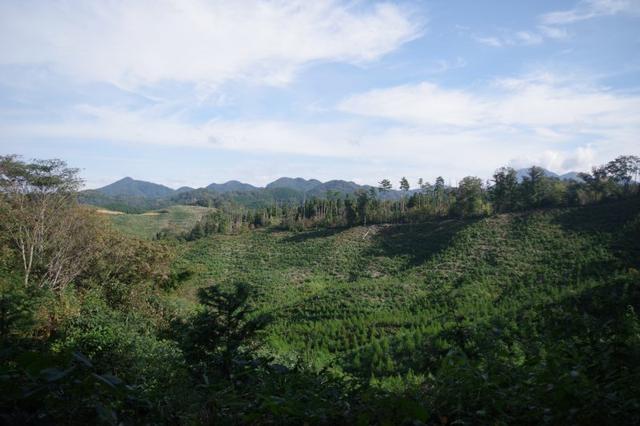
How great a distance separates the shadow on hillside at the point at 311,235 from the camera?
54.8 meters

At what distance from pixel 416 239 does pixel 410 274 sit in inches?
440

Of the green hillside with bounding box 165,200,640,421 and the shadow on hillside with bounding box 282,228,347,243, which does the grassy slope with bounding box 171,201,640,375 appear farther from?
the shadow on hillside with bounding box 282,228,347,243

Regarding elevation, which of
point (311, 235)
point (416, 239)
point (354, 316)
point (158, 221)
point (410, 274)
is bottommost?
point (354, 316)

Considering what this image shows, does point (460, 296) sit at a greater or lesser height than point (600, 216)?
lesser

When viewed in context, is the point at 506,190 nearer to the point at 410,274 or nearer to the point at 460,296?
the point at 410,274

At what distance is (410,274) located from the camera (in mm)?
35625

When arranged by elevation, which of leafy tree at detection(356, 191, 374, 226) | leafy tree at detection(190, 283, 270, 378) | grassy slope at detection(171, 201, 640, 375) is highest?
leafy tree at detection(356, 191, 374, 226)

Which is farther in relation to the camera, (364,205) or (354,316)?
(364,205)

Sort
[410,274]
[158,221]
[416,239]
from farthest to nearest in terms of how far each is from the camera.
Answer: [158,221]
[416,239]
[410,274]

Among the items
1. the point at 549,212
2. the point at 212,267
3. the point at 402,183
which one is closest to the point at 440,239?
the point at 549,212

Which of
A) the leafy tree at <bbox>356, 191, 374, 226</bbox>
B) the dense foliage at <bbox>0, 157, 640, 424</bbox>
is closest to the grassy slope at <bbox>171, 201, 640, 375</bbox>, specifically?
the dense foliage at <bbox>0, 157, 640, 424</bbox>

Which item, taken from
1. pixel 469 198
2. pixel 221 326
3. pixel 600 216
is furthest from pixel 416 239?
pixel 221 326

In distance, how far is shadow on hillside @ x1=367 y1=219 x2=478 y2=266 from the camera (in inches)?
1625

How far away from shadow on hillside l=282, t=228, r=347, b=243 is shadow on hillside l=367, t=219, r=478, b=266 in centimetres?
715
